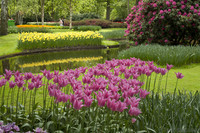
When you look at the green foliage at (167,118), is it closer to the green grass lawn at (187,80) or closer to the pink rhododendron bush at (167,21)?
the green grass lawn at (187,80)

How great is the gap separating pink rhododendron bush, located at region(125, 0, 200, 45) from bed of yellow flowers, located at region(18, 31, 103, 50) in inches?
169

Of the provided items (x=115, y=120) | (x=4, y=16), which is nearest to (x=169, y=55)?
(x=115, y=120)

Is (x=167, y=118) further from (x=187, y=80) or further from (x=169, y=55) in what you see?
(x=169, y=55)

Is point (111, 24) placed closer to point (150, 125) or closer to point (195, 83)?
point (195, 83)

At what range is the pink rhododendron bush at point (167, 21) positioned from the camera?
41.2 ft

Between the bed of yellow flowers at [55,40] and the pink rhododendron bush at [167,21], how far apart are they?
4281 millimetres

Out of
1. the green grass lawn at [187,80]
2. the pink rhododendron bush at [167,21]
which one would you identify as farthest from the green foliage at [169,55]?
the pink rhododendron bush at [167,21]

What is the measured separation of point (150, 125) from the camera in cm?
306

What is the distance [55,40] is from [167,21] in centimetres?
773

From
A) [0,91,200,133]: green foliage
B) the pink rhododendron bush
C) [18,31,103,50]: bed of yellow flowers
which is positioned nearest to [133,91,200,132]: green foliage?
[0,91,200,133]: green foliage

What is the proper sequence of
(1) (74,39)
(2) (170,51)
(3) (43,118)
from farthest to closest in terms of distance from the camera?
(1) (74,39), (2) (170,51), (3) (43,118)

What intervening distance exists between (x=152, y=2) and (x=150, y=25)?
1359mm

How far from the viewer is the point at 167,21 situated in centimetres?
1296

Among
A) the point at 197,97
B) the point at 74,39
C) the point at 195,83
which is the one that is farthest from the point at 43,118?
the point at 74,39
